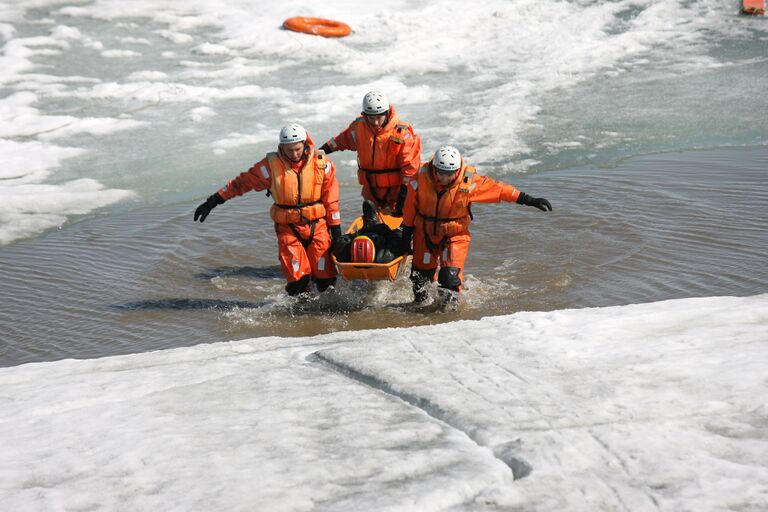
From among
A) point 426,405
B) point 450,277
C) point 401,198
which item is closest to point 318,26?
point 401,198

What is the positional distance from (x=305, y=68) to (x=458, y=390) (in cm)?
1141

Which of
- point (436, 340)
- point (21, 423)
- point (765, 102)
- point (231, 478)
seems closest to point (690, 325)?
point (436, 340)

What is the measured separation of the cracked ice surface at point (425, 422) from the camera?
9.98 feet

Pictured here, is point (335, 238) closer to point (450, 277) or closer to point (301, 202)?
point (301, 202)

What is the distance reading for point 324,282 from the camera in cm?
750

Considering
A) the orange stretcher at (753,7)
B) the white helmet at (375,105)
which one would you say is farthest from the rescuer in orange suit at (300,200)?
the orange stretcher at (753,7)

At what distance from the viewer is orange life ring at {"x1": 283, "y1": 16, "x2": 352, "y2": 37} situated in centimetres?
1532

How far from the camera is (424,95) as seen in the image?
44.2 ft

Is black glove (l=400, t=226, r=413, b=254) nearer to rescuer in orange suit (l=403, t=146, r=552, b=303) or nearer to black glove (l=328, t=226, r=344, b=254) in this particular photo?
rescuer in orange suit (l=403, t=146, r=552, b=303)

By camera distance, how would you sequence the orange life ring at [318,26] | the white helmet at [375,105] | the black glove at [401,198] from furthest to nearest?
the orange life ring at [318,26]
the black glove at [401,198]
the white helmet at [375,105]

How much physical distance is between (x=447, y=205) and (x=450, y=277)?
22.7 inches

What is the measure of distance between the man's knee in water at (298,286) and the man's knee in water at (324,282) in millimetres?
182

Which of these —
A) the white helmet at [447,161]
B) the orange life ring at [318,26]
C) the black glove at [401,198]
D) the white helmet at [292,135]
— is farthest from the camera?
the orange life ring at [318,26]

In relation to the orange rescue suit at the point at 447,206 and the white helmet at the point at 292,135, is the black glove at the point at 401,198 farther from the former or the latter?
the white helmet at the point at 292,135
